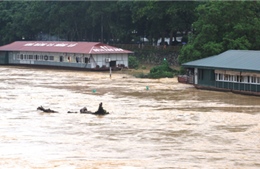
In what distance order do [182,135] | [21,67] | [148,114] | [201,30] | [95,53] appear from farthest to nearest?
[21,67] < [95,53] < [201,30] < [148,114] < [182,135]

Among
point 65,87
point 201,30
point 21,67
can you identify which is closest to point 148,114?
point 65,87

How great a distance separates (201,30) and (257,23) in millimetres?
4719

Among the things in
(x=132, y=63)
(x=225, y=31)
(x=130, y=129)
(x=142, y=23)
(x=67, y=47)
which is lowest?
(x=130, y=129)

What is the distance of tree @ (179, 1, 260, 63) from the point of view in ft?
162

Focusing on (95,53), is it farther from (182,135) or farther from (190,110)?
(182,135)

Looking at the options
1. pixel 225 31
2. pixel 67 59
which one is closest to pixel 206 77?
pixel 225 31

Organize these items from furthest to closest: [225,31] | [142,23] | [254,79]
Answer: [142,23] → [225,31] → [254,79]

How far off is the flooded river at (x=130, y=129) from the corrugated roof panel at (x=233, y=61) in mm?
2008

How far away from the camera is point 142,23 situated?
3007 inches

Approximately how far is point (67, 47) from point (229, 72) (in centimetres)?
3067

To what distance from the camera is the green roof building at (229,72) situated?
41.3 meters

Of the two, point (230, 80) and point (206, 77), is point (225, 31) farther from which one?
point (230, 80)

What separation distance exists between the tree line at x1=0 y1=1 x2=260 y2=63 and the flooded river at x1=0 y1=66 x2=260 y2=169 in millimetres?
6052

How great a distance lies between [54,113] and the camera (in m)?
33.9
